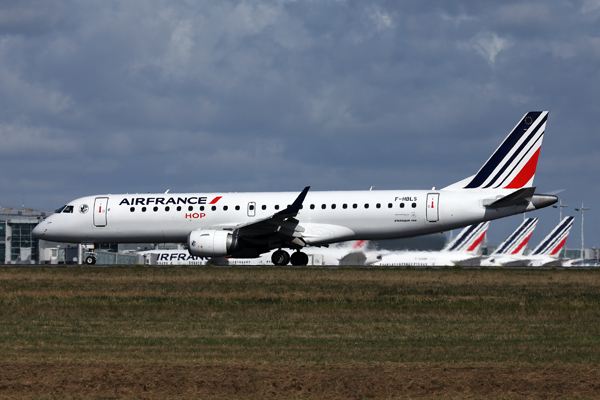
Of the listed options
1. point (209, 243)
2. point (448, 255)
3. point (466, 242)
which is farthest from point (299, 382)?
point (466, 242)

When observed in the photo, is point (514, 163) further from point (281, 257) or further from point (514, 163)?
point (281, 257)

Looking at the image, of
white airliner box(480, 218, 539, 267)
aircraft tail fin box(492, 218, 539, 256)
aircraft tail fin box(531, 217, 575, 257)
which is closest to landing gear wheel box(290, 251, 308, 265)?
white airliner box(480, 218, 539, 267)

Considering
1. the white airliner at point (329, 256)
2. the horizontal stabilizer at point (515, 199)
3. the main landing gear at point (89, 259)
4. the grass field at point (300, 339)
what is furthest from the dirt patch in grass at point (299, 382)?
the white airliner at point (329, 256)

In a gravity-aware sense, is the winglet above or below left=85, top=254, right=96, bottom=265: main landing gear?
above

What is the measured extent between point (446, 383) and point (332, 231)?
26273 mm

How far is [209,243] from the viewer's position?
34500 millimetres

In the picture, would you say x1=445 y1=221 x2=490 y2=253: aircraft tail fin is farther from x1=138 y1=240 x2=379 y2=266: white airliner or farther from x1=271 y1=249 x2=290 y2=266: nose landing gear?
x1=271 y1=249 x2=290 y2=266: nose landing gear

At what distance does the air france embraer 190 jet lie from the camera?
3466 cm

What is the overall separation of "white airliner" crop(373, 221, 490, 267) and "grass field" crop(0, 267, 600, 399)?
3650 cm

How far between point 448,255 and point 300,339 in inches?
2107

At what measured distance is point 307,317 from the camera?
17.2m

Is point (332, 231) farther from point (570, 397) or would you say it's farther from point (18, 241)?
point (18, 241)

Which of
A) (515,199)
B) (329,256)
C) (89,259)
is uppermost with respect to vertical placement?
(515,199)

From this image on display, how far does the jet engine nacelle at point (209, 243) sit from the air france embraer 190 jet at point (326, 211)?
0.15 feet
